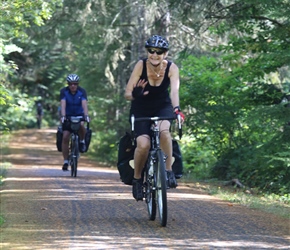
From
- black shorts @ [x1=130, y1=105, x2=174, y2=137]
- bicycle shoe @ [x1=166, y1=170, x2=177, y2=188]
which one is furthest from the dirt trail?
black shorts @ [x1=130, y1=105, x2=174, y2=137]

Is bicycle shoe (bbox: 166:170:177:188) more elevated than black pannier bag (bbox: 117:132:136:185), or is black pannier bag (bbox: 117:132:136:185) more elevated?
black pannier bag (bbox: 117:132:136:185)

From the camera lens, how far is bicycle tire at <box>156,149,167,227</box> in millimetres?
8344

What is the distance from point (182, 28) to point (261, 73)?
943 centimetres

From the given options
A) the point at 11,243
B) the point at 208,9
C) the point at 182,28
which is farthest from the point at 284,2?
the point at 182,28

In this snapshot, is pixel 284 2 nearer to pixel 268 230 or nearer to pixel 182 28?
pixel 268 230

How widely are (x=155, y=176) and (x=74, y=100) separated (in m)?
7.51

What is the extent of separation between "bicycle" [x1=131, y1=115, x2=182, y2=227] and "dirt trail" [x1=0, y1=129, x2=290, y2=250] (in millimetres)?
212

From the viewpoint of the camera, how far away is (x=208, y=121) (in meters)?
16.8

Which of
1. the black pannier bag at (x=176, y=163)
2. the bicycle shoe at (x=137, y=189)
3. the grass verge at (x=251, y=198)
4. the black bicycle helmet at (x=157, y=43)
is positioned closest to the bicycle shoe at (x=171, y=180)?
the black pannier bag at (x=176, y=163)

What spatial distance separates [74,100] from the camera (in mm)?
16031

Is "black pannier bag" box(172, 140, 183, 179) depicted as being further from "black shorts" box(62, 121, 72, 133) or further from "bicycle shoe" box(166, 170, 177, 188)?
"black shorts" box(62, 121, 72, 133)

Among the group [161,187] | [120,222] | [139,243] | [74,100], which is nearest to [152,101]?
[161,187]

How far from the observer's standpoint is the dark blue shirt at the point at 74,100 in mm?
15984

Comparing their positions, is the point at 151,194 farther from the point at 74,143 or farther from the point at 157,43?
the point at 74,143
